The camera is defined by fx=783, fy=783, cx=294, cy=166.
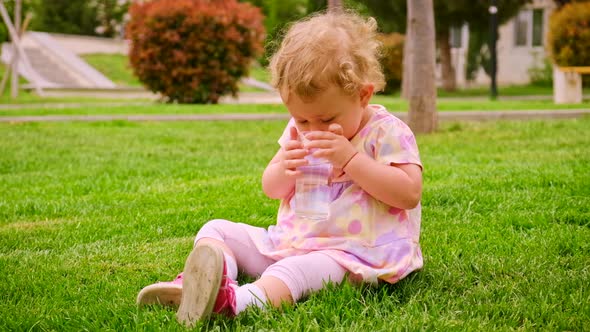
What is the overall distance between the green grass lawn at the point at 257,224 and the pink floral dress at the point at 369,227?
9 centimetres

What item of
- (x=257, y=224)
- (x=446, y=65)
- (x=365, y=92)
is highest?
(x=365, y=92)

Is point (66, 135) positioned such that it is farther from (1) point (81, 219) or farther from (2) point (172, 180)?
(1) point (81, 219)

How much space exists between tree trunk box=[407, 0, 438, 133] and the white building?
67.5 feet

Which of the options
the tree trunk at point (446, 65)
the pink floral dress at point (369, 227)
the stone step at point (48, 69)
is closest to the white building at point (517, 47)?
the tree trunk at point (446, 65)

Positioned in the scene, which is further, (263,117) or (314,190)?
(263,117)

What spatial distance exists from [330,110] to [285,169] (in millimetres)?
260

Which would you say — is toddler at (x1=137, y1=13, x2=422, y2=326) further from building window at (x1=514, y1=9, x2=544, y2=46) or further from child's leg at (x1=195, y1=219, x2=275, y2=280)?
building window at (x1=514, y1=9, x2=544, y2=46)

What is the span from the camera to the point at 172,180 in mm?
5223

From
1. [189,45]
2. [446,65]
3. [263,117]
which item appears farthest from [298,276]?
[446,65]

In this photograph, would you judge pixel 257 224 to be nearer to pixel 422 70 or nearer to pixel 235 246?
pixel 235 246

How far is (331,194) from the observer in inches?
105

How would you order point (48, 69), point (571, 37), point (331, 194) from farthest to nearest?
1. point (48, 69)
2. point (571, 37)
3. point (331, 194)

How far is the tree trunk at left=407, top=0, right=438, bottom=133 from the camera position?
7.86m

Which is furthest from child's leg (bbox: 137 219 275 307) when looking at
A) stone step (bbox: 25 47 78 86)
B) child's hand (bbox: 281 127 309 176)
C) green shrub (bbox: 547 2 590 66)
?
stone step (bbox: 25 47 78 86)
